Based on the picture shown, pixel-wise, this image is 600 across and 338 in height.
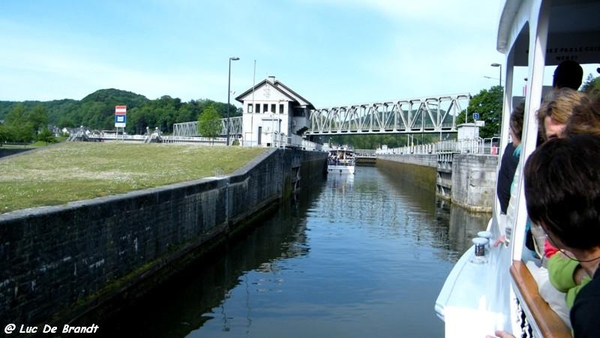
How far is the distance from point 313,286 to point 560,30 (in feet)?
26.7

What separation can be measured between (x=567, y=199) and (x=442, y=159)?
107 ft

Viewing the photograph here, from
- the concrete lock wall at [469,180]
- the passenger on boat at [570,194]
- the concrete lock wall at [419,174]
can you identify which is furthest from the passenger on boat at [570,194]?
the concrete lock wall at [419,174]

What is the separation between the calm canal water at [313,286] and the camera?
9180 mm

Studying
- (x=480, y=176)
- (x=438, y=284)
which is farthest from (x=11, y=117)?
(x=438, y=284)

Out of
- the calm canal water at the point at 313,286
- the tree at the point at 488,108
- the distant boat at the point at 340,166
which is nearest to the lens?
the calm canal water at the point at 313,286

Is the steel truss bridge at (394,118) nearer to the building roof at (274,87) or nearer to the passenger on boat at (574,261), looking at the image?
the building roof at (274,87)

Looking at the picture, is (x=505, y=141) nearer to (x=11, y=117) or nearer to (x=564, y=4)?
(x=564, y=4)

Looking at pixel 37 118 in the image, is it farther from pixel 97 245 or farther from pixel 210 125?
pixel 97 245

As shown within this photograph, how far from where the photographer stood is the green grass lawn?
10448mm

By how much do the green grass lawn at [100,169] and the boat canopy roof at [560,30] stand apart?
23.6 ft

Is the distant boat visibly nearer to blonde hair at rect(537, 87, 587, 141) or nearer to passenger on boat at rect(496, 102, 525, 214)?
passenger on boat at rect(496, 102, 525, 214)

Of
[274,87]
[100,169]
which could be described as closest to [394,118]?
[274,87]

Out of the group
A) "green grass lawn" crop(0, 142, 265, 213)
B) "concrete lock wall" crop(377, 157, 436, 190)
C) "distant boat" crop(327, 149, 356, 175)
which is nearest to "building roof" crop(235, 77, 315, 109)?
"distant boat" crop(327, 149, 356, 175)

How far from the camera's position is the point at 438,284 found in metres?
12.2
